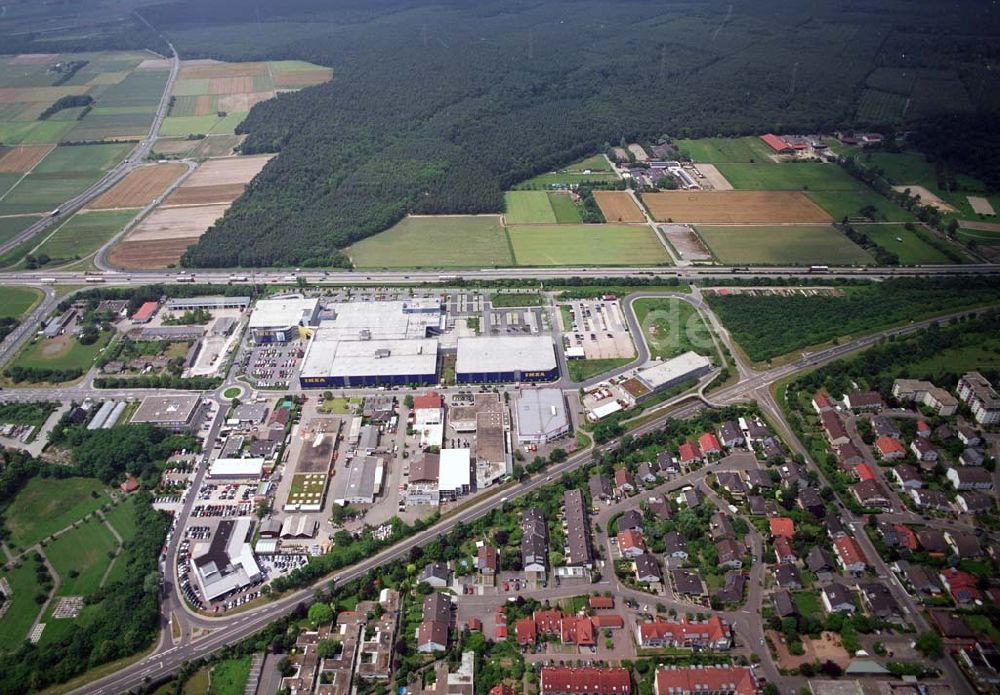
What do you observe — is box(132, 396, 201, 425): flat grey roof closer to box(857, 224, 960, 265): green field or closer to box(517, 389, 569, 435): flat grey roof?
box(517, 389, 569, 435): flat grey roof

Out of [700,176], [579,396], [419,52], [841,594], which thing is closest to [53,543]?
[579,396]

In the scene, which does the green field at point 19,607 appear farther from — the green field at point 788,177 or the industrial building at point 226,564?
the green field at point 788,177

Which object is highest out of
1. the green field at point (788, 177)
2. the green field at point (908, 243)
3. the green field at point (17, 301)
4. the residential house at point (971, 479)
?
the green field at point (788, 177)

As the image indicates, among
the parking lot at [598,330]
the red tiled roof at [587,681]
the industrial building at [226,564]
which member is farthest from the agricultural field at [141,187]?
the red tiled roof at [587,681]

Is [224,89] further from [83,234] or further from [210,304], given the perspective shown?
[210,304]

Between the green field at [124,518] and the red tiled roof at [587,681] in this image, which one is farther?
the green field at [124,518]

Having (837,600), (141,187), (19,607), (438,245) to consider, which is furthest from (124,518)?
(141,187)

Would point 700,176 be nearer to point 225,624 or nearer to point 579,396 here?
point 579,396
